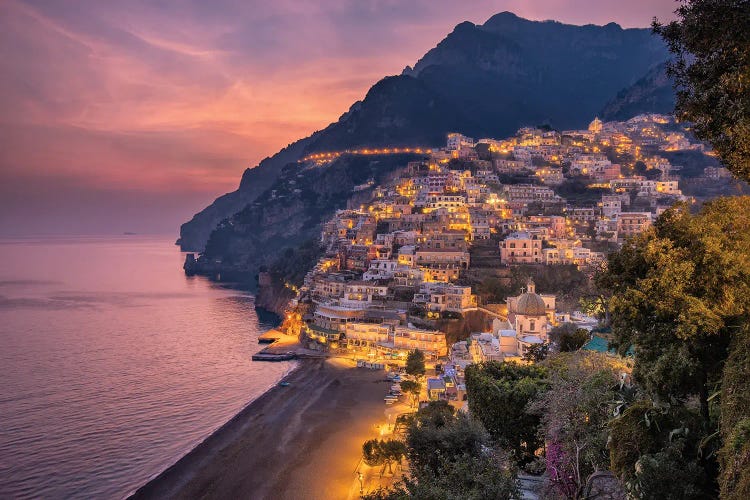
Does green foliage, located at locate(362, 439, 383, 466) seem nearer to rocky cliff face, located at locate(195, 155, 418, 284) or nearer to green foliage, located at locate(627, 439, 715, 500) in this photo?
green foliage, located at locate(627, 439, 715, 500)

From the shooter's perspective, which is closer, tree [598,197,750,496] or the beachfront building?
tree [598,197,750,496]

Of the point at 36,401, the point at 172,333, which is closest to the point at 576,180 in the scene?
the point at 172,333

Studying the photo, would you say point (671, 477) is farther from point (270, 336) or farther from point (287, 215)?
point (287, 215)

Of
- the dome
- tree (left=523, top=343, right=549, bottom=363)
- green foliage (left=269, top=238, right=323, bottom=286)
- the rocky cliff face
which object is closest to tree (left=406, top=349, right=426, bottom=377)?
the dome

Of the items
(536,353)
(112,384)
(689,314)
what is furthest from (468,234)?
(689,314)

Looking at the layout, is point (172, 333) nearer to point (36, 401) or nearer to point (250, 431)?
point (36, 401)

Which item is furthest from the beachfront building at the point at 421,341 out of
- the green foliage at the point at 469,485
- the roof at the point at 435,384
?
the green foliage at the point at 469,485
